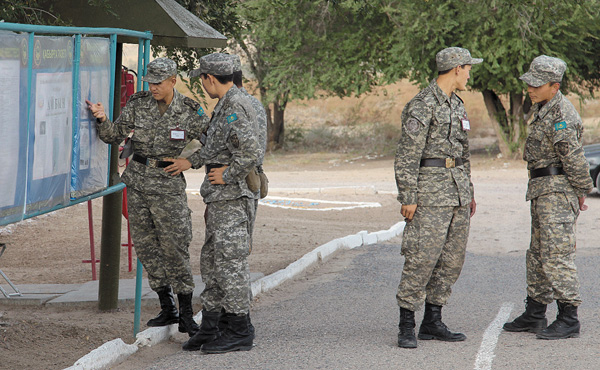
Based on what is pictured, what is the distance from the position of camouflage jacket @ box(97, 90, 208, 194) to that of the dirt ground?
48.4 inches

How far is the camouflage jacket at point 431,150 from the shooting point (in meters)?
4.93

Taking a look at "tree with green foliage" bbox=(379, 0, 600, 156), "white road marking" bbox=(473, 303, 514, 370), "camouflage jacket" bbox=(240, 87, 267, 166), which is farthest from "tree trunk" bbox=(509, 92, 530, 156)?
"camouflage jacket" bbox=(240, 87, 267, 166)

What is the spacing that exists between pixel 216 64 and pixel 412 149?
4.71ft

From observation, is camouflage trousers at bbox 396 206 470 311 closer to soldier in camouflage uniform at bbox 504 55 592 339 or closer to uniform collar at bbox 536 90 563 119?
soldier in camouflage uniform at bbox 504 55 592 339

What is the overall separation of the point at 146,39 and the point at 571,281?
3530mm

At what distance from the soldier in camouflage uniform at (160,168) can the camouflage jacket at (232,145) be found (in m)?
0.25

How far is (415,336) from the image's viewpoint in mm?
5059

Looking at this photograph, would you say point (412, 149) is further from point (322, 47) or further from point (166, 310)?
point (322, 47)

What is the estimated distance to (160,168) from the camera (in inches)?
203

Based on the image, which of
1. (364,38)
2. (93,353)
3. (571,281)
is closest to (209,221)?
(93,353)

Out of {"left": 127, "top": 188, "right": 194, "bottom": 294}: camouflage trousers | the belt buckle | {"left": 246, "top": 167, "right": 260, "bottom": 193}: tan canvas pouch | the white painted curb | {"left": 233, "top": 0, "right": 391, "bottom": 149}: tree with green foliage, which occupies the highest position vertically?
{"left": 233, "top": 0, "right": 391, "bottom": 149}: tree with green foliage

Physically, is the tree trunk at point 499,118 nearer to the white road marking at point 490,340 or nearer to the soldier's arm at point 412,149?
the white road marking at point 490,340

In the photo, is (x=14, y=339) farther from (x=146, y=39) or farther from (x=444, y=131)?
(x=444, y=131)

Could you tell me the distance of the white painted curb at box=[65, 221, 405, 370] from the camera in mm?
4492
